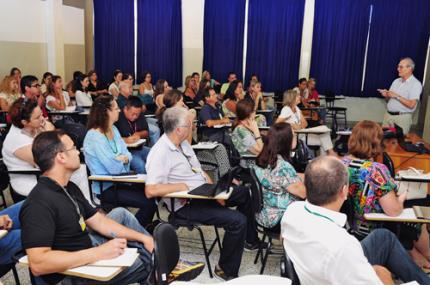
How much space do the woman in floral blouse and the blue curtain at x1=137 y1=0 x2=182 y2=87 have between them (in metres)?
8.23

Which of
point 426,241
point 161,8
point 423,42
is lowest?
point 426,241

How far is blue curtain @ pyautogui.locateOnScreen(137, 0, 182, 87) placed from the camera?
10.4 metres

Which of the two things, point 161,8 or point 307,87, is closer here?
point 307,87

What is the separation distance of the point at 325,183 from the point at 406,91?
4164 mm

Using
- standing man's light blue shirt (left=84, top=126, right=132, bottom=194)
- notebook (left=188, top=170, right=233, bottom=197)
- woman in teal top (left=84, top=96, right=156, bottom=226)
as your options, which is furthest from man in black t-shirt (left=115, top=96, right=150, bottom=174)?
notebook (left=188, top=170, right=233, bottom=197)

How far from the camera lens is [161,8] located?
1042 centimetres

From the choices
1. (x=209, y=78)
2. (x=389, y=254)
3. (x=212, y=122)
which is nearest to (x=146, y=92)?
(x=209, y=78)

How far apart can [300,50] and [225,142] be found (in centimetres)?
544

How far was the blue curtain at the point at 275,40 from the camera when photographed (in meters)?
9.88

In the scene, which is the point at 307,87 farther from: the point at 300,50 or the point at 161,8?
the point at 161,8

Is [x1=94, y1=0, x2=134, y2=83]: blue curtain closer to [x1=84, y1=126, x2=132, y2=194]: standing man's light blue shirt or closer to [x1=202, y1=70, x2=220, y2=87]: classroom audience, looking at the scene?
[x1=202, y1=70, x2=220, y2=87]: classroom audience

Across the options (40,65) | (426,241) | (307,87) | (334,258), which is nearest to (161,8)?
(40,65)

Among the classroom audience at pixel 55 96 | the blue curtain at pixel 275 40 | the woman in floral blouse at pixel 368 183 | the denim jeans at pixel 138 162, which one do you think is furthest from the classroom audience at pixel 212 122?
the blue curtain at pixel 275 40

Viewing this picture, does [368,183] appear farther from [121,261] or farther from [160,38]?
[160,38]
